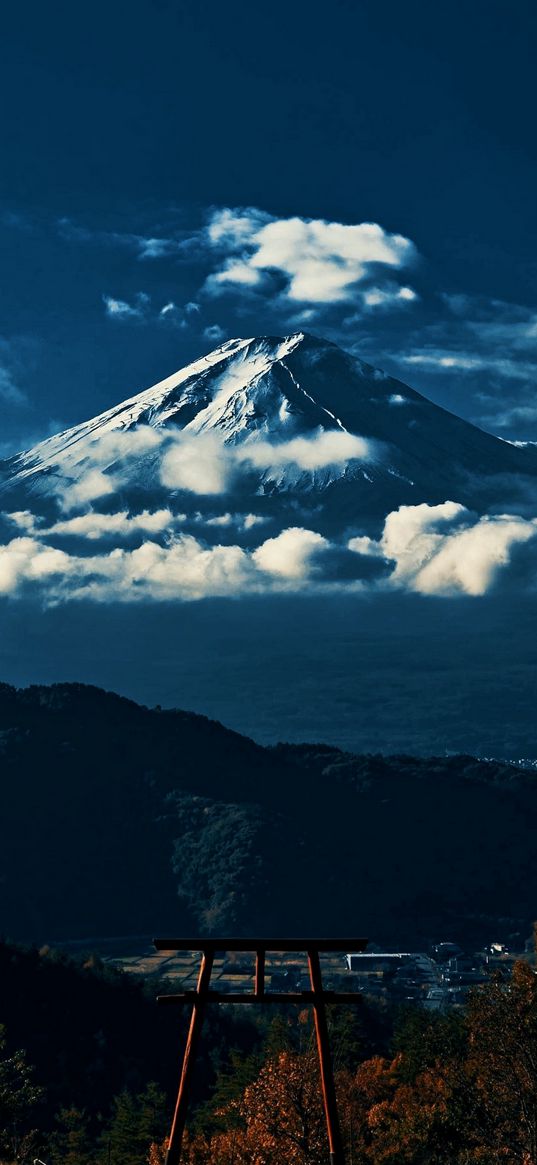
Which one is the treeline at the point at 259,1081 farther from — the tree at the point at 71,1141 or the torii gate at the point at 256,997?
the torii gate at the point at 256,997

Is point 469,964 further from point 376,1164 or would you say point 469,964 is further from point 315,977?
point 315,977

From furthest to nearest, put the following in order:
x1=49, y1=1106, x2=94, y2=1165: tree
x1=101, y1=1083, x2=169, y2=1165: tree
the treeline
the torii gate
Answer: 1. x1=49, y1=1106, x2=94, y2=1165: tree
2. x1=101, y1=1083, x2=169, y2=1165: tree
3. the treeline
4. the torii gate

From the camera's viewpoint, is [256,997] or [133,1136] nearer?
[256,997]

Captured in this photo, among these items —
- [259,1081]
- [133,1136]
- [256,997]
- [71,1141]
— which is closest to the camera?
[256,997]

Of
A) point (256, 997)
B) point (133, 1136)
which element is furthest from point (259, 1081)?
point (256, 997)

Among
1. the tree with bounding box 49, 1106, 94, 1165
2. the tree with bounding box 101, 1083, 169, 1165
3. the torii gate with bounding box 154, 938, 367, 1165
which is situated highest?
the torii gate with bounding box 154, 938, 367, 1165

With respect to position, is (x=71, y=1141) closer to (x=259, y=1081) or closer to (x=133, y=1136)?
(x=133, y=1136)

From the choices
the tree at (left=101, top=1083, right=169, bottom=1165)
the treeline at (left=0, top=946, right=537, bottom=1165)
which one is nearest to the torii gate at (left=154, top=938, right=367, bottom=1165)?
the treeline at (left=0, top=946, right=537, bottom=1165)

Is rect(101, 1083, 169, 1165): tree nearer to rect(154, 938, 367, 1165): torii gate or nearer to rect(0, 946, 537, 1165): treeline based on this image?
rect(0, 946, 537, 1165): treeline

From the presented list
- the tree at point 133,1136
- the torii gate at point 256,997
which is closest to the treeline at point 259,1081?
the tree at point 133,1136

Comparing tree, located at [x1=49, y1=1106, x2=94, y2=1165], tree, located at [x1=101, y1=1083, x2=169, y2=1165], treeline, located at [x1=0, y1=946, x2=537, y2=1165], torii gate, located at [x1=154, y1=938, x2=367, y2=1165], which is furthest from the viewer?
tree, located at [x1=49, y1=1106, x2=94, y2=1165]
